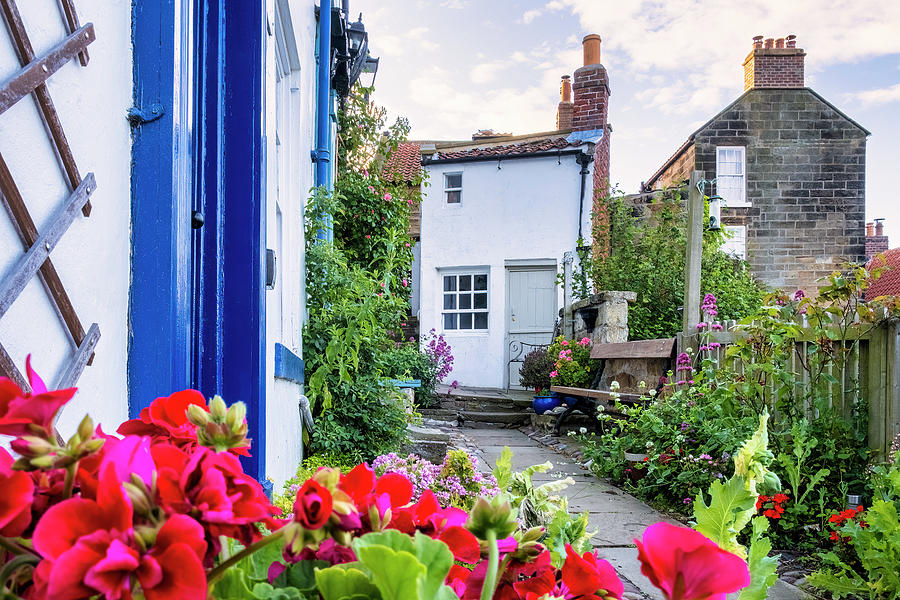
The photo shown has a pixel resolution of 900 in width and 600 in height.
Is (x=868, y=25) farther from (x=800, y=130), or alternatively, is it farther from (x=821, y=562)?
(x=821, y=562)

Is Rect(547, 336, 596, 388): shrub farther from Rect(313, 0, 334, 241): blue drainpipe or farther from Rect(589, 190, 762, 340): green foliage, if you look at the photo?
Rect(313, 0, 334, 241): blue drainpipe

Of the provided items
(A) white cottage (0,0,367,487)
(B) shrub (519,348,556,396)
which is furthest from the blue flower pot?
(A) white cottage (0,0,367,487)

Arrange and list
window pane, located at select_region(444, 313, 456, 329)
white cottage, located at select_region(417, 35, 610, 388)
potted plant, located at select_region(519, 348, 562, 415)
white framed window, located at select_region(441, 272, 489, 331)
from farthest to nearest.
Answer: window pane, located at select_region(444, 313, 456, 329)
white framed window, located at select_region(441, 272, 489, 331)
white cottage, located at select_region(417, 35, 610, 388)
potted plant, located at select_region(519, 348, 562, 415)

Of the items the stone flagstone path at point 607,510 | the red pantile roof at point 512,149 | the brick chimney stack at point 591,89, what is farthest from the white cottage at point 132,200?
the brick chimney stack at point 591,89

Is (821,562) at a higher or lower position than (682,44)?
lower

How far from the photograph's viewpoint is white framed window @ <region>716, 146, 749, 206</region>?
14.2 m

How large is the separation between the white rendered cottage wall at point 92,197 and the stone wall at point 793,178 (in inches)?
569

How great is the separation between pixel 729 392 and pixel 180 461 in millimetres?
4318

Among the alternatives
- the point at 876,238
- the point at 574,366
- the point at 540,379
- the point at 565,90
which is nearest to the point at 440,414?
the point at 540,379

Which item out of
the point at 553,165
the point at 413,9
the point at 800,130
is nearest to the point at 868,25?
the point at 800,130

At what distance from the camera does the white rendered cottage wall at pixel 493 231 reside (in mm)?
12016

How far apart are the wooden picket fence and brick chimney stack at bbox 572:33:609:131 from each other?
28.9ft

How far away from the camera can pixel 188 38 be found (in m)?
1.37

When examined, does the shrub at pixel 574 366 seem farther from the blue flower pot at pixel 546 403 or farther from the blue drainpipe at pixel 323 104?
the blue drainpipe at pixel 323 104
